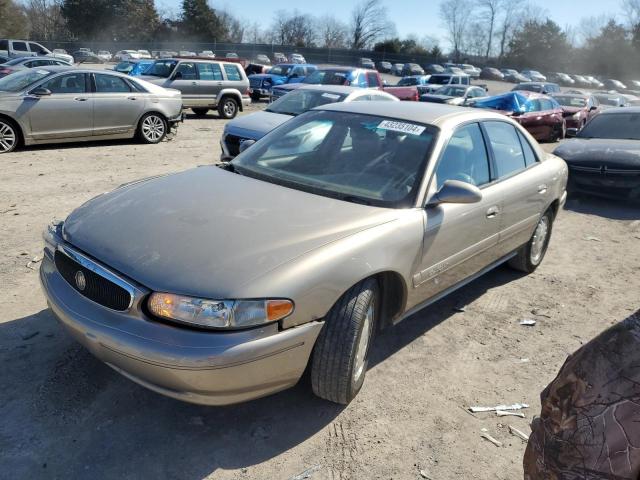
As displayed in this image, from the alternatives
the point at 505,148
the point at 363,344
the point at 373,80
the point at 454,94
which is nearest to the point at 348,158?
the point at 363,344

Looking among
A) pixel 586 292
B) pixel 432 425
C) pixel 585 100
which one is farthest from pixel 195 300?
pixel 585 100

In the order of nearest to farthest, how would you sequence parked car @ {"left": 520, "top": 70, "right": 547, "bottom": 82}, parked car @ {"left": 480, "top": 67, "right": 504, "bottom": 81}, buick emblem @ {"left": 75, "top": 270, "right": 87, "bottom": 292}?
buick emblem @ {"left": 75, "top": 270, "right": 87, "bottom": 292} → parked car @ {"left": 520, "top": 70, "right": 547, "bottom": 82} → parked car @ {"left": 480, "top": 67, "right": 504, "bottom": 81}

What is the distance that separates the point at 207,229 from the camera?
2.95 meters

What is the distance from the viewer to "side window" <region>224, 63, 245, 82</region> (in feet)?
55.4

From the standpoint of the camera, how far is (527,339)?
4.18 m

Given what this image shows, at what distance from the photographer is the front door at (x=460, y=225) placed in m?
3.53

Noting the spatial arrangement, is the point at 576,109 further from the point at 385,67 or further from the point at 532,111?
the point at 385,67

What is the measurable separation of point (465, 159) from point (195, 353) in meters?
2.53

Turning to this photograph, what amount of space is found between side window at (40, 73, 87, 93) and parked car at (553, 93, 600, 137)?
44.8 ft

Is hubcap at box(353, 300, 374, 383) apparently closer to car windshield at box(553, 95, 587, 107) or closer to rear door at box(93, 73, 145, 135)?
rear door at box(93, 73, 145, 135)

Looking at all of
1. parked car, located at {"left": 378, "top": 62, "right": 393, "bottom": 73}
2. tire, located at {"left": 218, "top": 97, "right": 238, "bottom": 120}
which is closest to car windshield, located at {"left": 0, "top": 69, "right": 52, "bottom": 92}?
tire, located at {"left": 218, "top": 97, "right": 238, "bottom": 120}

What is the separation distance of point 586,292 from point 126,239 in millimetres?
4265

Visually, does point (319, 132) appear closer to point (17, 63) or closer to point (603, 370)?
point (603, 370)

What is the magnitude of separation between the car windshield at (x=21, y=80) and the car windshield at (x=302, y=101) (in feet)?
14.4
